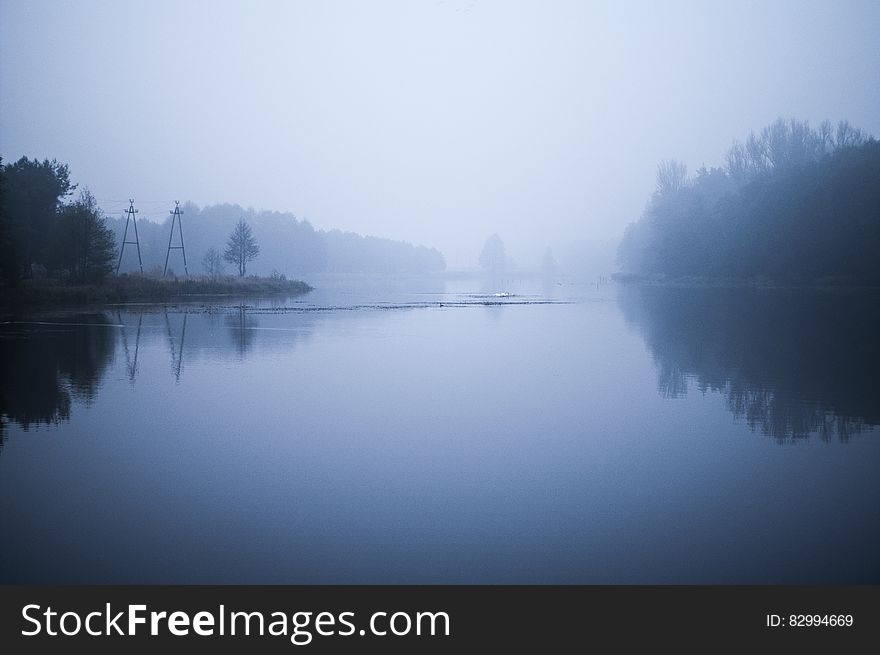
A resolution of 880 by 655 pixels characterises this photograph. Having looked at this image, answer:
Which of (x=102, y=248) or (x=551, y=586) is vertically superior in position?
(x=102, y=248)

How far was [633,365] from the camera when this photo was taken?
20.7 m

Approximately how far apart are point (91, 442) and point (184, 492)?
3485 mm

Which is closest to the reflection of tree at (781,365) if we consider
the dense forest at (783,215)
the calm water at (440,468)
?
the calm water at (440,468)

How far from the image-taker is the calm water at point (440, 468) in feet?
23.0

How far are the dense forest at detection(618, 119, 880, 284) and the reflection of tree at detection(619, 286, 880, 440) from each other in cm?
3726

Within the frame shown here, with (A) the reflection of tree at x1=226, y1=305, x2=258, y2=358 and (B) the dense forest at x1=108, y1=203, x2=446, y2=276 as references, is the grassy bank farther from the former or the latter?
(B) the dense forest at x1=108, y1=203, x2=446, y2=276

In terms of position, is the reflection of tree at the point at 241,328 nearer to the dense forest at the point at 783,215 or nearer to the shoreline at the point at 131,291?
the shoreline at the point at 131,291

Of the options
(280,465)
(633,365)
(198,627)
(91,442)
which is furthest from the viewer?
(633,365)

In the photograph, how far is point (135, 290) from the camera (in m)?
56.9

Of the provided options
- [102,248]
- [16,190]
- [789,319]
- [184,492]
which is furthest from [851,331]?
[16,190]

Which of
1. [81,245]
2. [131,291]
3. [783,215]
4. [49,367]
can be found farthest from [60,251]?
[783,215]

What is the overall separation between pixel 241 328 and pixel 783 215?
7122cm

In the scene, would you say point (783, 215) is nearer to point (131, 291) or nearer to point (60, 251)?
point (131, 291)

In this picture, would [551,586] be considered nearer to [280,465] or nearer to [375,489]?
[375,489]
